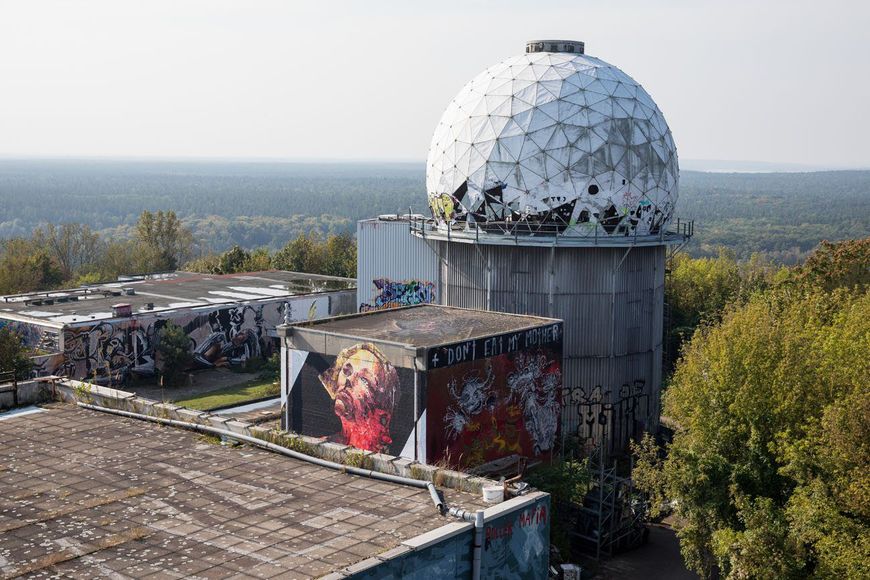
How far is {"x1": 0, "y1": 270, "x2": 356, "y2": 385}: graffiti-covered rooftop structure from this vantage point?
40969mm

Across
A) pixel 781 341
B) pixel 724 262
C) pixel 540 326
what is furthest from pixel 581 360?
pixel 724 262

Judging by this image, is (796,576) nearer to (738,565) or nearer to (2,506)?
(738,565)

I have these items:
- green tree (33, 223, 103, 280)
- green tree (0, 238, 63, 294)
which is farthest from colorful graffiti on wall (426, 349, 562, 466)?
green tree (33, 223, 103, 280)

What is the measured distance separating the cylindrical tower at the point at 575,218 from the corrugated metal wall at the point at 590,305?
0.03 m

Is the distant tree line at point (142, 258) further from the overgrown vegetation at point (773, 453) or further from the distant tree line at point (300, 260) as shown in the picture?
the overgrown vegetation at point (773, 453)

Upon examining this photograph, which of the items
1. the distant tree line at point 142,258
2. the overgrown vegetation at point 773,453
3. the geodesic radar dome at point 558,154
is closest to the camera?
the overgrown vegetation at point 773,453

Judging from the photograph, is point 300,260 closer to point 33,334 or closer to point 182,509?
point 33,334

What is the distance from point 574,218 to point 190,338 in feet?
69.5

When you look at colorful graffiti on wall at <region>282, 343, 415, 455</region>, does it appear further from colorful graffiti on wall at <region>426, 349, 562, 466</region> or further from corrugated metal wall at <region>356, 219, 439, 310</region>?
corrugated metal wall at <region>356, 219, 439, 310</region>

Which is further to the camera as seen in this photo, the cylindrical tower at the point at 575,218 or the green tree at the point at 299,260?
the green tree at the point at 299,260

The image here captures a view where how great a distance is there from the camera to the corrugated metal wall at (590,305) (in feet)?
105

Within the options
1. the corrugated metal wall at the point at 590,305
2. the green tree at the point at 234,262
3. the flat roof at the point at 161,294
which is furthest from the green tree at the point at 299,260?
the corrugated metal wall at the point at 590,305

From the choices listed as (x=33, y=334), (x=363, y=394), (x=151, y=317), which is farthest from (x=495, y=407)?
(x=33, y=334)

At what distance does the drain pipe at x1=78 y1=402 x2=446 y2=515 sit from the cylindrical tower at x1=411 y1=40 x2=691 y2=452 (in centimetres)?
1526
